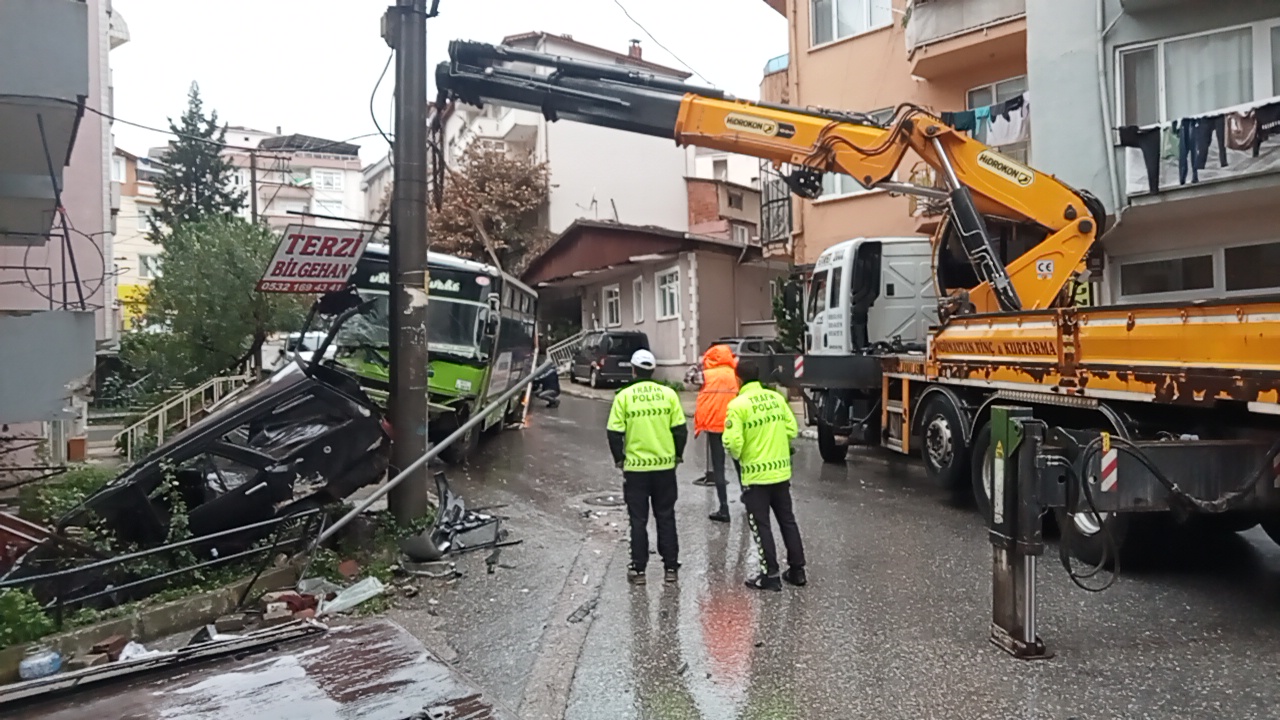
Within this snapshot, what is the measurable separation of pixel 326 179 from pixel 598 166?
4012cm

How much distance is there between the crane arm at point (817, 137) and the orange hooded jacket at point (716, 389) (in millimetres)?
2464

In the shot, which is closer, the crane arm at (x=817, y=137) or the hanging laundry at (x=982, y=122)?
the crane arm at (x=817, y=137)

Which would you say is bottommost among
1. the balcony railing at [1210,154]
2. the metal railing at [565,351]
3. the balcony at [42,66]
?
the metal railing at [565,351]

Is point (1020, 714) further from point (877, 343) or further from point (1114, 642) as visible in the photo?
point (877, 343)

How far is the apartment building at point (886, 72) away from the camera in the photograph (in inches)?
622

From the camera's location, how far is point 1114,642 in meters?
5.02

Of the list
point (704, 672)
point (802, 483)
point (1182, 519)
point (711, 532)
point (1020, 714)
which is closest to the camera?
point (1020, 714)

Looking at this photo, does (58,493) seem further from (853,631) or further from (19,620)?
(853,631)

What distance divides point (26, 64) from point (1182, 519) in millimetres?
7789

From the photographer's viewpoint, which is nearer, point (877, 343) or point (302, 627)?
point (302, 627)

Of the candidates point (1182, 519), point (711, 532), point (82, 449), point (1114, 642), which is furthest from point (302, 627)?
point (82, 449)

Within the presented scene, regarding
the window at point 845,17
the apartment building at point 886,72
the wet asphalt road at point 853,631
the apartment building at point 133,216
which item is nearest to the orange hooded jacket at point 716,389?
the wet asphalt road at point 853,631

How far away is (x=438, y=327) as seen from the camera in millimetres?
12164

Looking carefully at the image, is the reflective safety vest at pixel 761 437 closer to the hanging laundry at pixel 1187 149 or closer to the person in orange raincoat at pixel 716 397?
the person in orange raincoat at pixel 716 397
